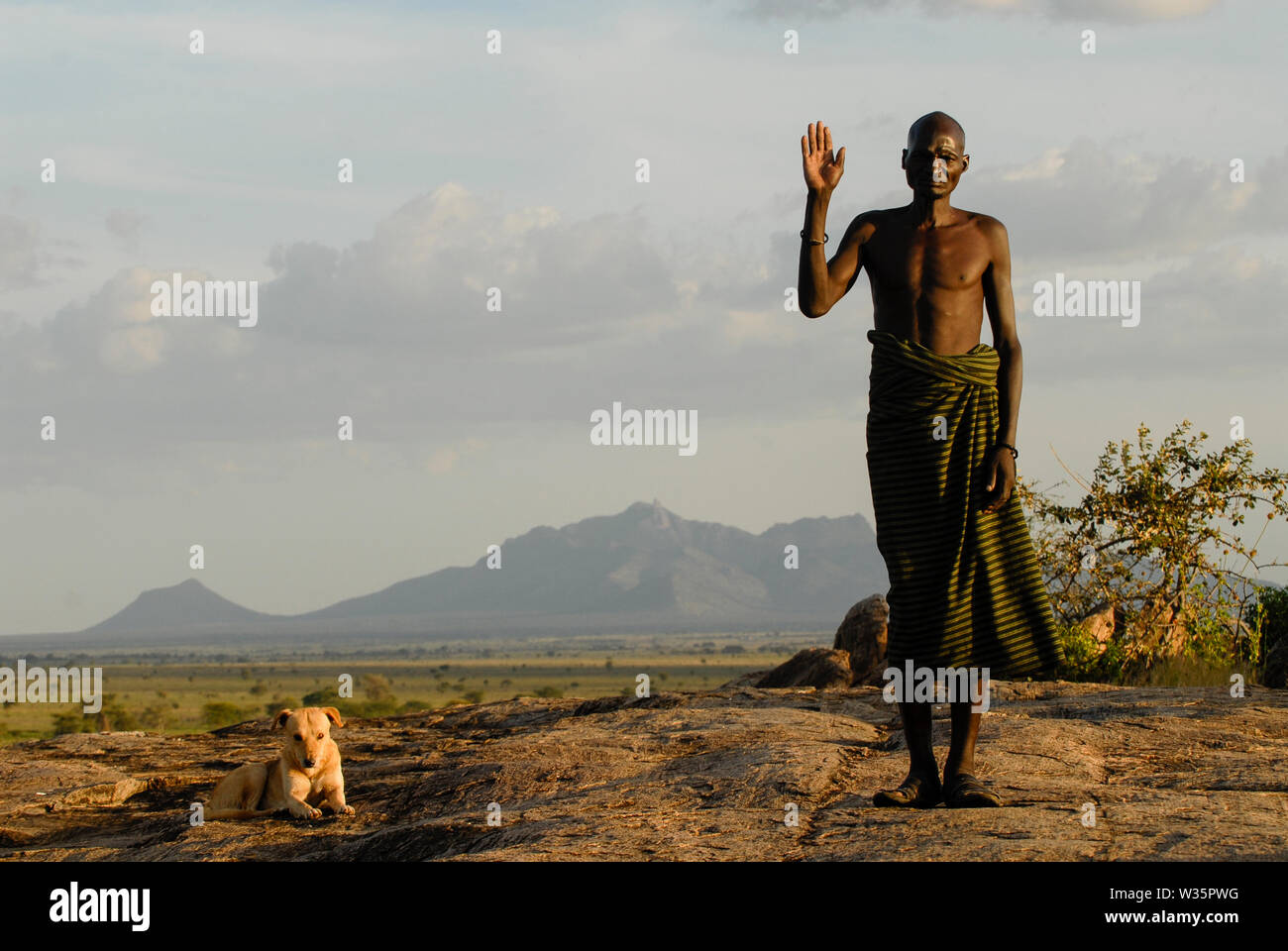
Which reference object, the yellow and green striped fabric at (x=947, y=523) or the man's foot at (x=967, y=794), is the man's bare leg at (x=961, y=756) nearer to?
the man's foot at (x=967, y=794)

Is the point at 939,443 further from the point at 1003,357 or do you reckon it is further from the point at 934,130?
the point at 934,130

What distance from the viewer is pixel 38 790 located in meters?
9.88

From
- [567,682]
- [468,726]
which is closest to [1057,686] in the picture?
[468,726]

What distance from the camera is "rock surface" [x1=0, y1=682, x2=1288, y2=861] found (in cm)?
571

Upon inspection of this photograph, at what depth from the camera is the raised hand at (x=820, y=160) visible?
6426mm

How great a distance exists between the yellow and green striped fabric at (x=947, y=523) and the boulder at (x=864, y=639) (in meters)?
9.85

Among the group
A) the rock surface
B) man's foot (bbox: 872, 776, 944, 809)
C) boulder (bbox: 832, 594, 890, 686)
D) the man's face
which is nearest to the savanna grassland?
the rock surface

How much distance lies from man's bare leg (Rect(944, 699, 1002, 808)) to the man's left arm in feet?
3.19

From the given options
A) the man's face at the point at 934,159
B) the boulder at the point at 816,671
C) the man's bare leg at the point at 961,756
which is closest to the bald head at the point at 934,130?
the man's face at the point at 934,159

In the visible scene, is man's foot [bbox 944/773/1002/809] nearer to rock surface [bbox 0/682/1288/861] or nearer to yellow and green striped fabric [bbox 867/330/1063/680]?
rock surface [bbox 0/682/1288/861]

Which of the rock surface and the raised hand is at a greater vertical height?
the raised hand
